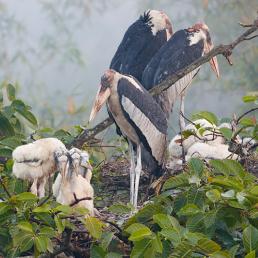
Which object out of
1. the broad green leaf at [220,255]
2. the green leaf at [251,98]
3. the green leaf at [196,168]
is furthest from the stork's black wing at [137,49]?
the broad green leaf at [220,255]

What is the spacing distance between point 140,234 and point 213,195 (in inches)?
13.7

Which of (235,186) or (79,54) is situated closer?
(235,186)

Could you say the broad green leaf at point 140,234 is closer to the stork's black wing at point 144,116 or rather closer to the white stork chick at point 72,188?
the white stork chick at point 72,188

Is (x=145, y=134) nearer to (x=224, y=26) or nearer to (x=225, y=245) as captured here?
(x=225, y=245)

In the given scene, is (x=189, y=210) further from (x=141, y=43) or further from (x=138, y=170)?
(x=141, y=43)

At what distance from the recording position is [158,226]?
13.4 ft

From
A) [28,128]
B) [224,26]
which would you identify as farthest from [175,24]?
[28,128]

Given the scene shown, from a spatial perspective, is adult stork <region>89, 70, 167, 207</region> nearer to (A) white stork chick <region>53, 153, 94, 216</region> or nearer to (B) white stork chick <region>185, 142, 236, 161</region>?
(B) white stork chick <region>185, 142, 236, 161</region>

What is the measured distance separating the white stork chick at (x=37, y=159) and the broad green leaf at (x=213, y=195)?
36.9 inches

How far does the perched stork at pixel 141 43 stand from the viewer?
21.1ft

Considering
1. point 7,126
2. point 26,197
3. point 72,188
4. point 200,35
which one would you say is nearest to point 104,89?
point 7,126

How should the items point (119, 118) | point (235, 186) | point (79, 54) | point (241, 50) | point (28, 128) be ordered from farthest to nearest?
point (79, 54) → point (241, 50) → point (28, 128) → point (119, 118) → point (235, 186)

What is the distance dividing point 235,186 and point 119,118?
5.23 ft

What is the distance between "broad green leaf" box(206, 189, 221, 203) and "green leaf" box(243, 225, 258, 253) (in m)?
0.21
